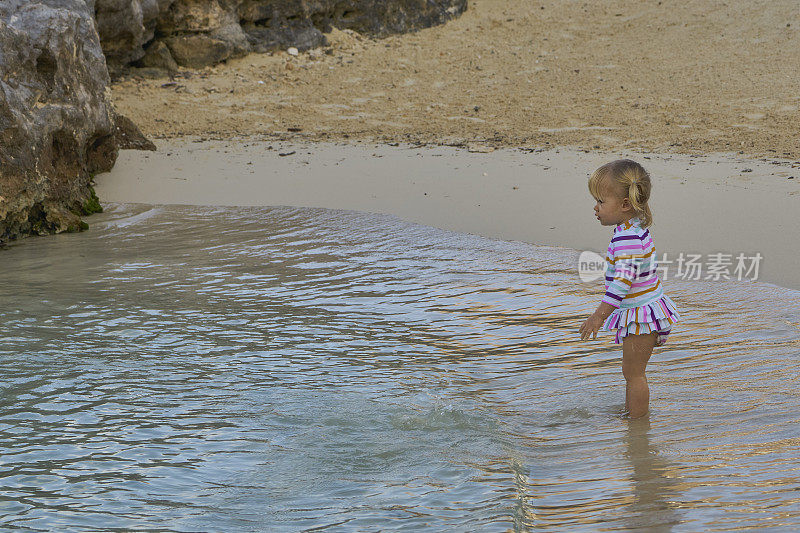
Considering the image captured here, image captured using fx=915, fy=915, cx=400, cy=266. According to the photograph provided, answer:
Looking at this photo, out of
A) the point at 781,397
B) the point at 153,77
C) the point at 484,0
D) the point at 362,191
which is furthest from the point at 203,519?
the point at 484,0

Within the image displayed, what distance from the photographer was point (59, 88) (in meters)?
7.62

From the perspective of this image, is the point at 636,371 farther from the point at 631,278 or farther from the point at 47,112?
the point at 47,112

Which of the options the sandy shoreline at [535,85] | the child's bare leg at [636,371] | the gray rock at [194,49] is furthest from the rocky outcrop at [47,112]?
the gray rock at [194,49]

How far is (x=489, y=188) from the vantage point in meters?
7.93

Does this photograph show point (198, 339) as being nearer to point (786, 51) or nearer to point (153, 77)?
point (153, 77)

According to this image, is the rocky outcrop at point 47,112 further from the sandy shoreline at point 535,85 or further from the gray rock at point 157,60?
the gray rock at point 157,60

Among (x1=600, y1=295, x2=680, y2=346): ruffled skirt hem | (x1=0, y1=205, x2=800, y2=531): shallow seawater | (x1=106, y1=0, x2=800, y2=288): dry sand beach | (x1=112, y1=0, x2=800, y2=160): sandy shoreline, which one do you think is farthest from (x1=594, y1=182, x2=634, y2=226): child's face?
(x1=112, y1=0, x2=800, y2=160): sandy shoreline

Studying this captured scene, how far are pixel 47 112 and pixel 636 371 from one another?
5.61 meters

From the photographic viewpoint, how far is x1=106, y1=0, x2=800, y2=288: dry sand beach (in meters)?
7.15

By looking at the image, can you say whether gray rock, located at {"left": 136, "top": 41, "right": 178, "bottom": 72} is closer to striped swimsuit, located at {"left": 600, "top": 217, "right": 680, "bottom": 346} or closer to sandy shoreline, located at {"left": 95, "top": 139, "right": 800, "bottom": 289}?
sandy shoreline, located at {"left": 95, "top": 139, "right": 800, "bottom": 289}

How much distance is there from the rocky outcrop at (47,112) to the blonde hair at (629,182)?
5.01 m

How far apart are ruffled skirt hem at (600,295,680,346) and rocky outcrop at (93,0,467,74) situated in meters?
9.52

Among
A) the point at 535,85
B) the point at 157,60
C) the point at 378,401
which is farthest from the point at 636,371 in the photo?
the point at 157,60

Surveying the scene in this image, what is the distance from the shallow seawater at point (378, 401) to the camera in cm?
283
